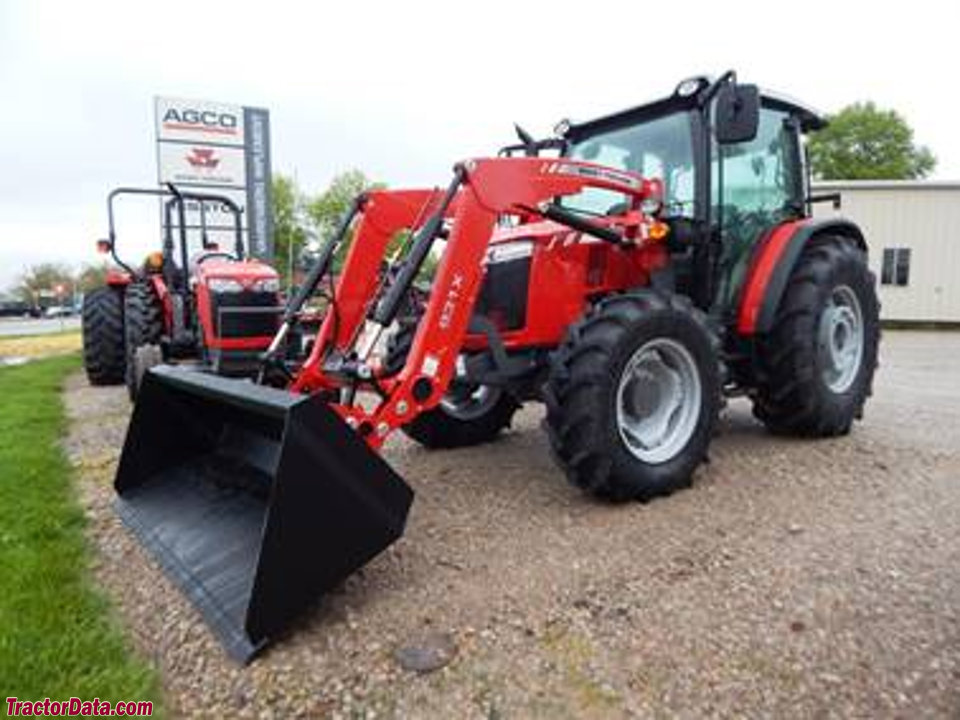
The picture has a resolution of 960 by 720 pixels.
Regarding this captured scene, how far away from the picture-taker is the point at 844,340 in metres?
5.32

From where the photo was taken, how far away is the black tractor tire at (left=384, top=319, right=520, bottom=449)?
5082 mm

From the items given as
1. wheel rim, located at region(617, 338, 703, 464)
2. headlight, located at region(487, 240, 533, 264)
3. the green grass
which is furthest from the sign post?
wheel rim, located at region(617, 338, 703, 464)

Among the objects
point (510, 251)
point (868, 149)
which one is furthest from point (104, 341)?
point (868, 149)

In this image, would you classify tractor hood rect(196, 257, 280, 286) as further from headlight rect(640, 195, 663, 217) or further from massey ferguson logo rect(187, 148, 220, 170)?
massey ferguson logo rect(187, 148, 220, 170)

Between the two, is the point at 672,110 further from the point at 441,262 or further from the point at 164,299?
the point at 164,299

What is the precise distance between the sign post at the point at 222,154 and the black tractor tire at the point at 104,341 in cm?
680

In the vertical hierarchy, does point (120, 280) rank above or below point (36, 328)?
above

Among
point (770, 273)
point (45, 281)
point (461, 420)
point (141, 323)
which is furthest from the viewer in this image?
point (45, 281)

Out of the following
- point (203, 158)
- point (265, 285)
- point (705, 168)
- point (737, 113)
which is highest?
point (203, 158)

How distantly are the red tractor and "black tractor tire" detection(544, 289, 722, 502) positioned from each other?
1 cm

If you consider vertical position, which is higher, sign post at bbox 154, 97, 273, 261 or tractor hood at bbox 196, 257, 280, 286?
sign post at bbox 154, 97, 273, 261

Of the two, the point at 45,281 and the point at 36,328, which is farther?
the point at 45,281

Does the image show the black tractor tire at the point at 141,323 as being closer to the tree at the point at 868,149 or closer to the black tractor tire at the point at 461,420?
the black tractor tire at the point at 461,420

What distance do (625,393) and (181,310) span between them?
5442 mm
